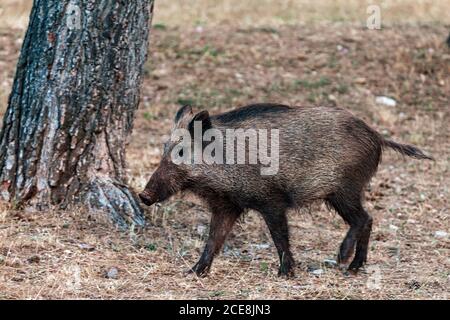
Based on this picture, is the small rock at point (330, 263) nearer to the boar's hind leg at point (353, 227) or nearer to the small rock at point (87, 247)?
the boar's hind leg at point (353, 227)

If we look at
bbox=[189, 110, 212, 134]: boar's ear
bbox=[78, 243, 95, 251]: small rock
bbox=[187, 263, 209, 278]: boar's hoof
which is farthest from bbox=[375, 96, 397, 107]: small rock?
bbox=[78, 243, 95, 251]: small rock

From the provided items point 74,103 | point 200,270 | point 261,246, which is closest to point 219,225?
point 200,270

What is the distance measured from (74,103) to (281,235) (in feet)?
6.36

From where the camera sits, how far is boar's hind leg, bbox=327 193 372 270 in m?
6.62

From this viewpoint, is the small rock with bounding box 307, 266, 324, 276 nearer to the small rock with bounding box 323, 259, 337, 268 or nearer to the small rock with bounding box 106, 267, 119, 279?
the small rock with bounding box 323, 259, 337, 268

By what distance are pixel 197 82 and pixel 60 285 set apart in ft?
19.9

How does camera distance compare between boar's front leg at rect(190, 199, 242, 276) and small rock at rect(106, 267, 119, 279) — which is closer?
small rock at rect(106, 267, 119, 279)

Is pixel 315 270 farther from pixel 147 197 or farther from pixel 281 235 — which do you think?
pixel 147 197

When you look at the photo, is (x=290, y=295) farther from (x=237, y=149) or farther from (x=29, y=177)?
(x=29, y=177)

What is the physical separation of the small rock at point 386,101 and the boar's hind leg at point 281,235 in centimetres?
511

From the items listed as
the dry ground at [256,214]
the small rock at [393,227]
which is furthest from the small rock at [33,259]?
the small rock at [393,227]

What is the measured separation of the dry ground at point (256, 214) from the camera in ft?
19.7

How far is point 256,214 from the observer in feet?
26.4

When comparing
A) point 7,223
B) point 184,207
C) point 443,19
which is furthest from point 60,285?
point 443,19
